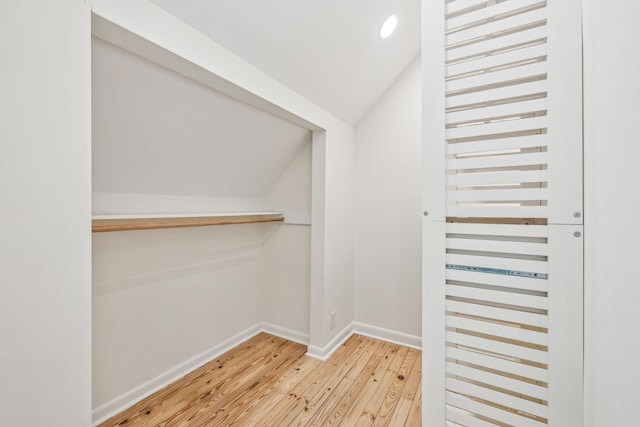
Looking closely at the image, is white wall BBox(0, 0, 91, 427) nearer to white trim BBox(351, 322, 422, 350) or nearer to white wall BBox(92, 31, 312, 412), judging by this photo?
white wall BBox(92, 31, 312, 412)

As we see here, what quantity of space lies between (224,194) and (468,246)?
63.7 inches

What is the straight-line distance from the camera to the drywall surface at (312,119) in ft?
3.10

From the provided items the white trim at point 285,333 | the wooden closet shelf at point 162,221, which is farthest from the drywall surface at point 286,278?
the wooden closet shelf at point 162,221

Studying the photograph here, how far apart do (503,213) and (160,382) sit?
1.97 metres

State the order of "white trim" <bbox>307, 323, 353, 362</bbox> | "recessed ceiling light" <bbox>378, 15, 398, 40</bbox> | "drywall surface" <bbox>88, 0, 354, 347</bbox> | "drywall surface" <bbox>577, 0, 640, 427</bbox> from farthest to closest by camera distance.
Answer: "white trim" <bbox>307, 323, 353, 362</bbox> → "recessed ceiling light" <bbox>378, 15, 398, 40</bbox> → "drywall surface" <bbox>88, 0, 354, 347</bbox> → "drywall surface" <bbox>577, 0, 640, 427</bbox>

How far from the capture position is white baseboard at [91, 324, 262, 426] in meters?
1.41

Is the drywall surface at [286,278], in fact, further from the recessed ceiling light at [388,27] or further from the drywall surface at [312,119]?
the recessed ceiling light at [388,27]

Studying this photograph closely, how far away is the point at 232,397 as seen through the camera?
1.59 m

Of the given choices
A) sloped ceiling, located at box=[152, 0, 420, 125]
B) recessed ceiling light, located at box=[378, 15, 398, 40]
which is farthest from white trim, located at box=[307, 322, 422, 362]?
recessed ceiling light, located at box=[378, 15, 398, 40]

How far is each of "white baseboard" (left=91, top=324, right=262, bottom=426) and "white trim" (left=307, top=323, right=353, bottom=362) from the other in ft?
1.91

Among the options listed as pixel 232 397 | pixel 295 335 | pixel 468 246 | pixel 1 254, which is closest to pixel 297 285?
pixel 295 335

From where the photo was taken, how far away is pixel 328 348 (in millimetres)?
2094

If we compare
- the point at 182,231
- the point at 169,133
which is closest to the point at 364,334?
the point at 182,231

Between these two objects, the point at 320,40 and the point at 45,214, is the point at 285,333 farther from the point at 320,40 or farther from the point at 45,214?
the point at 320,40
